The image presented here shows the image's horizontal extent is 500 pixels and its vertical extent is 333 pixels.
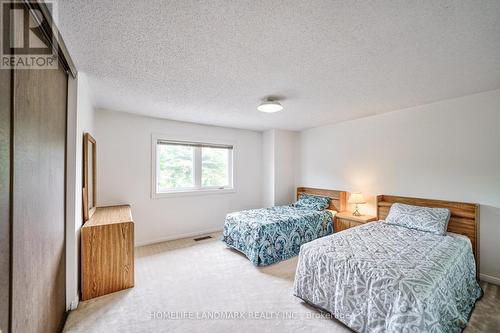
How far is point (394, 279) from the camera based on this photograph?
1.59 metres

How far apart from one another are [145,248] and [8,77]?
3.23 meters

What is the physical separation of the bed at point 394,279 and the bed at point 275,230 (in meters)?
0.85

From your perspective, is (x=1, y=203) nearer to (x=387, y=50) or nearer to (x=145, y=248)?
(x=387, y=50)

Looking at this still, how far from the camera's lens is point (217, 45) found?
167 centimetres

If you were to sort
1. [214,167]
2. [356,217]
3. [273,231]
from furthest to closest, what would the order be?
[214,167]
[356,217]
[273,231]

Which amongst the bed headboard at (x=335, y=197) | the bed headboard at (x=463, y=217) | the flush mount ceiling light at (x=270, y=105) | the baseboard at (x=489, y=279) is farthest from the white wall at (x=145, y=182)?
the baseboard at (x=489, y=279)

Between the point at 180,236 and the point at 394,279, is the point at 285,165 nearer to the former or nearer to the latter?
the point at 180,236

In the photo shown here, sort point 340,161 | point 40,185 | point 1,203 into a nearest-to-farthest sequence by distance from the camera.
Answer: point 1,203 < point 40,185 < point 340,161

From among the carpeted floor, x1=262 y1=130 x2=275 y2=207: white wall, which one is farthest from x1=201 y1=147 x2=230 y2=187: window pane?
the carpeted floor

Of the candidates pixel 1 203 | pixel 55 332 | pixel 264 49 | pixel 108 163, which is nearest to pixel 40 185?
pixel 1 203

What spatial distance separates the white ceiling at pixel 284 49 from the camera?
1.31 m

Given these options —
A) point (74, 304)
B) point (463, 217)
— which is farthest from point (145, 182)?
point (463, 217)

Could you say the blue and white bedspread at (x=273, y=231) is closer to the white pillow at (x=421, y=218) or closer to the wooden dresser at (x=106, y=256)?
the white pillow at (x=421, y=218)

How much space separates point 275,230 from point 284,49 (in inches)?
94.4
